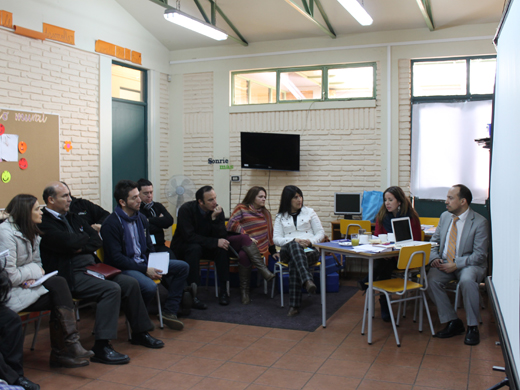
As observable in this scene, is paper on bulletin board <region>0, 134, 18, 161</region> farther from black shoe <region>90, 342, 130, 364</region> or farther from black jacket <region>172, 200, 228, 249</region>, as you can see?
black shoe <region>90, 342, 130, 364</region>

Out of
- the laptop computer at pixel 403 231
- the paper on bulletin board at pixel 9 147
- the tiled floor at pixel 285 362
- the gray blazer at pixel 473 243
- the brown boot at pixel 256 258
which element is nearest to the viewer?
the tiled floor at pixel 285 362

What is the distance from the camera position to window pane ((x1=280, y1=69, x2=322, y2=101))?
702 centimetres

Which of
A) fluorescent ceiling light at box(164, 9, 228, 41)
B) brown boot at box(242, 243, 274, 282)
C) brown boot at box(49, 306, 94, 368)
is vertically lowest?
brown boot at box(49, 306, 94, 368)

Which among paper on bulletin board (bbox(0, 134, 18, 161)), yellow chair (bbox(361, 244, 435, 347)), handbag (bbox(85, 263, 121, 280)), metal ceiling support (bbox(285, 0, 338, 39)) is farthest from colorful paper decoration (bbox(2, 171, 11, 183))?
yellow chair (bbox(361, 244, 435, 347))

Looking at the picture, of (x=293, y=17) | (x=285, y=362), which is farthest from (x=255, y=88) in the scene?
(x=285, y=362)

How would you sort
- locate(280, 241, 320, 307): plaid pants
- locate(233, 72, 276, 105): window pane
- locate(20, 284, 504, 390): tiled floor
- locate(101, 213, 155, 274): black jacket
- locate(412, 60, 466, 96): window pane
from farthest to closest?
locate(233, 72, 276, 105): window pane → locate(412, 60, 466, 96): window pane → locate(280, 241, 320, 307): plaid pants → locate(101, 213, 155, 274): black jacket → locate(20, 284, 504, 390): tiled floor

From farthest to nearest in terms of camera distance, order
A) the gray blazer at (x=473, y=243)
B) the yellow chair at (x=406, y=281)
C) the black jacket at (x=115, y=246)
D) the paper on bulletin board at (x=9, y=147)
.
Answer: the paper on bulletin board at (x=9, y=147)
the gray blazer at (x=473, y=243)
the black jacket at (x=115, y=246)
the yellow chair at (x=406, y=281)

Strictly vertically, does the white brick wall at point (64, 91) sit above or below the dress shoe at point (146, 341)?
above

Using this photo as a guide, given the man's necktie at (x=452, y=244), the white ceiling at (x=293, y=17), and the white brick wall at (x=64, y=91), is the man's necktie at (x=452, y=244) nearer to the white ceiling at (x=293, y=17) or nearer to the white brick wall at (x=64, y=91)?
the white ceiling at (x=293, y=17)

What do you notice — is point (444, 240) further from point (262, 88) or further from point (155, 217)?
point (262, 88)

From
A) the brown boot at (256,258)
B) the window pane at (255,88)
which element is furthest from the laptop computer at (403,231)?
the window pane at (255,88)

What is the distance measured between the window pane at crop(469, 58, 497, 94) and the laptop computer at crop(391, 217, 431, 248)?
9.13 ft

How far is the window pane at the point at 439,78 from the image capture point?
638cm

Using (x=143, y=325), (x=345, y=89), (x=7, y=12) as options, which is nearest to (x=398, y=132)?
(x=345, y=89)
